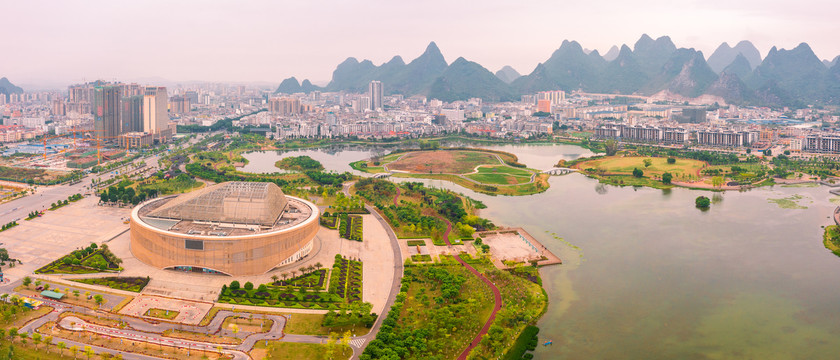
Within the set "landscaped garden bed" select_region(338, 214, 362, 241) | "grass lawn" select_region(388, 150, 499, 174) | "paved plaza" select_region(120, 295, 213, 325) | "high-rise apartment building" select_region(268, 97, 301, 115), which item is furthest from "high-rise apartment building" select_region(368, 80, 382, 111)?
"paved plaza" select_region(120, 295, 213, 325)

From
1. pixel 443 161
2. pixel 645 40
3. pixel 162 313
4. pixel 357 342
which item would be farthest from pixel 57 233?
pixel 645 40

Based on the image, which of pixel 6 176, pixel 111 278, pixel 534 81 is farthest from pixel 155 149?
pixel 534 81

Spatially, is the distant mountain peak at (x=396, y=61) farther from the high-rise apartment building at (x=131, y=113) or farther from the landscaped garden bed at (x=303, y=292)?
the landscaped garden bed at (x=303, y=292)

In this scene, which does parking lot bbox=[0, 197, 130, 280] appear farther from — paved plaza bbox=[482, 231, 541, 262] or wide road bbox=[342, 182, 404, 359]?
paved plaza bbox=[482, 231, 541, 262]

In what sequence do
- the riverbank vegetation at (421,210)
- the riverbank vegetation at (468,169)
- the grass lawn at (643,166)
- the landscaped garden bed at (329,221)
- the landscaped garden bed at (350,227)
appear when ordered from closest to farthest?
the landscaped garden bed at (350,227)
the riverbank vegetation at (421,210)
the landscaped garden bed at (329,221)
the riverbank vegetation at (468,169)
the grass lawn at (643,166)

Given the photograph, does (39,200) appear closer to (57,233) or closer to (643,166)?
(57,233)

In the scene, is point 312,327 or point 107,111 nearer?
point 312,327

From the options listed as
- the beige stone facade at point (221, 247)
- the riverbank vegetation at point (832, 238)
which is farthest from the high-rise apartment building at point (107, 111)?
the riverbank vegetation at point (832, 238)
